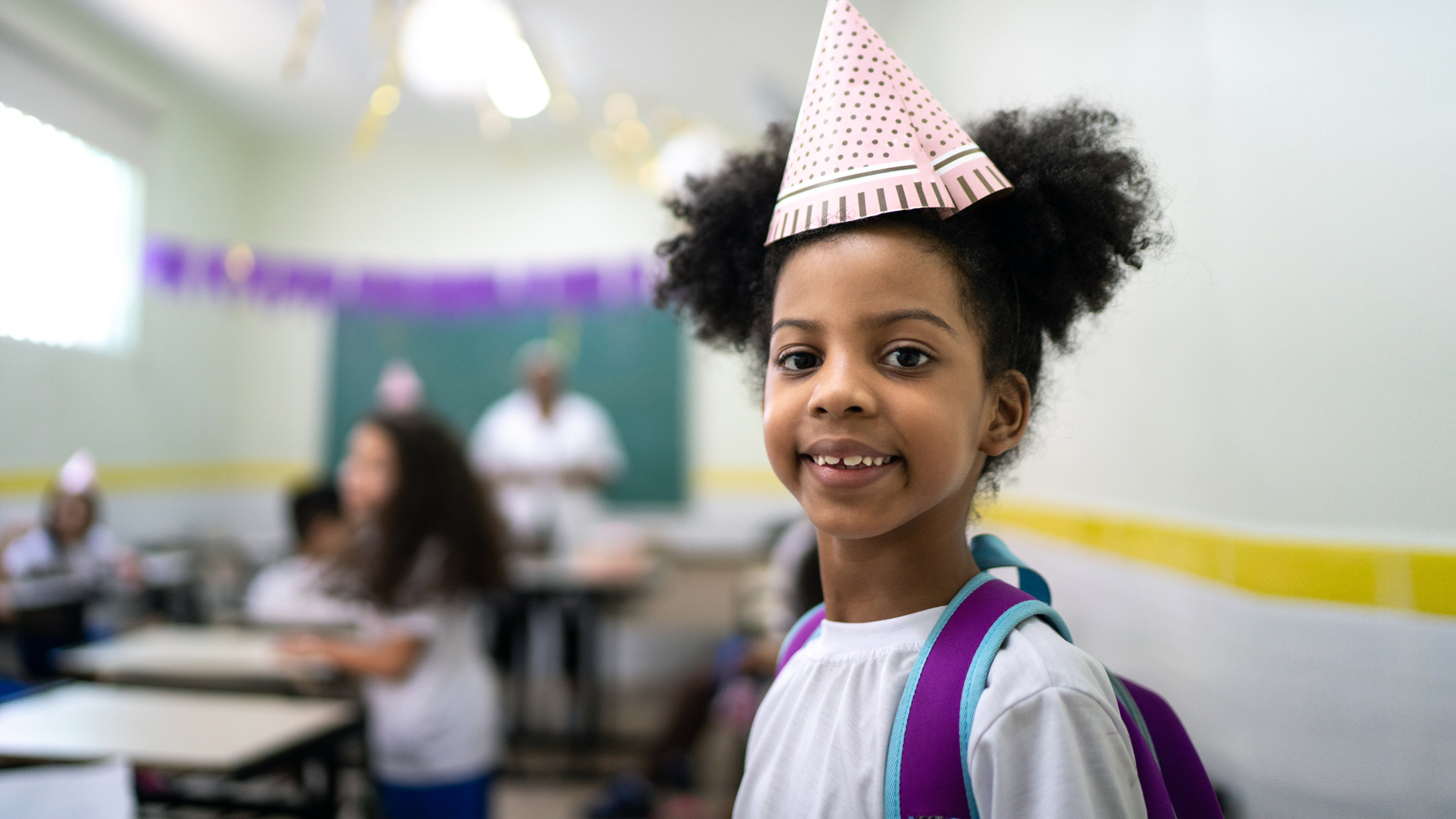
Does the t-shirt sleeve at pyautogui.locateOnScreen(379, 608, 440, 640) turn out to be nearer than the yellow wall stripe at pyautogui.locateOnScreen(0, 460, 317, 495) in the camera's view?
No

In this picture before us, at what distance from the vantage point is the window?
81cm

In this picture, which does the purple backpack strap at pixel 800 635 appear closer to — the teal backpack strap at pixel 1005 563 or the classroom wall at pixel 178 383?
the teal backpack strap at pixel 1005 563

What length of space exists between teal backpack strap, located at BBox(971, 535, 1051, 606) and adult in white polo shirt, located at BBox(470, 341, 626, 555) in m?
3.84

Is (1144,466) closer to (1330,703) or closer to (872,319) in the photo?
(1330,703)

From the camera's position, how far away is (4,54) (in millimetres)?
810

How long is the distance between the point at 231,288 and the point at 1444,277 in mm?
5098

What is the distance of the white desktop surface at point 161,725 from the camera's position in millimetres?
1194

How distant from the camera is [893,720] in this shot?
22.7 inches

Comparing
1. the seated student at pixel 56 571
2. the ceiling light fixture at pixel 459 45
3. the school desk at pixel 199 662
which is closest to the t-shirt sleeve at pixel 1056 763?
the seated student at pixel 56 571

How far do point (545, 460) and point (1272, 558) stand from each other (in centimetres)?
430

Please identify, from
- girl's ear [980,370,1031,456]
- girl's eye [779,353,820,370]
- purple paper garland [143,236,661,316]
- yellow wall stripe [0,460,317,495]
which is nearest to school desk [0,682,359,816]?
yellow wall stripe [0,460,317,495]

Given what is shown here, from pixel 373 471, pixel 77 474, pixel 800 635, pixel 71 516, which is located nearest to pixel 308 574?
pixel 373 471

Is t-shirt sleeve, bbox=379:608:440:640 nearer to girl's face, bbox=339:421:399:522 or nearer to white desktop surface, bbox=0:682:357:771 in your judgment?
girl's face, bbox=339:421:399:522

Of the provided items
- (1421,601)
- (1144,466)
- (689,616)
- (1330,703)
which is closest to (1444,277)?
(1421,601)
